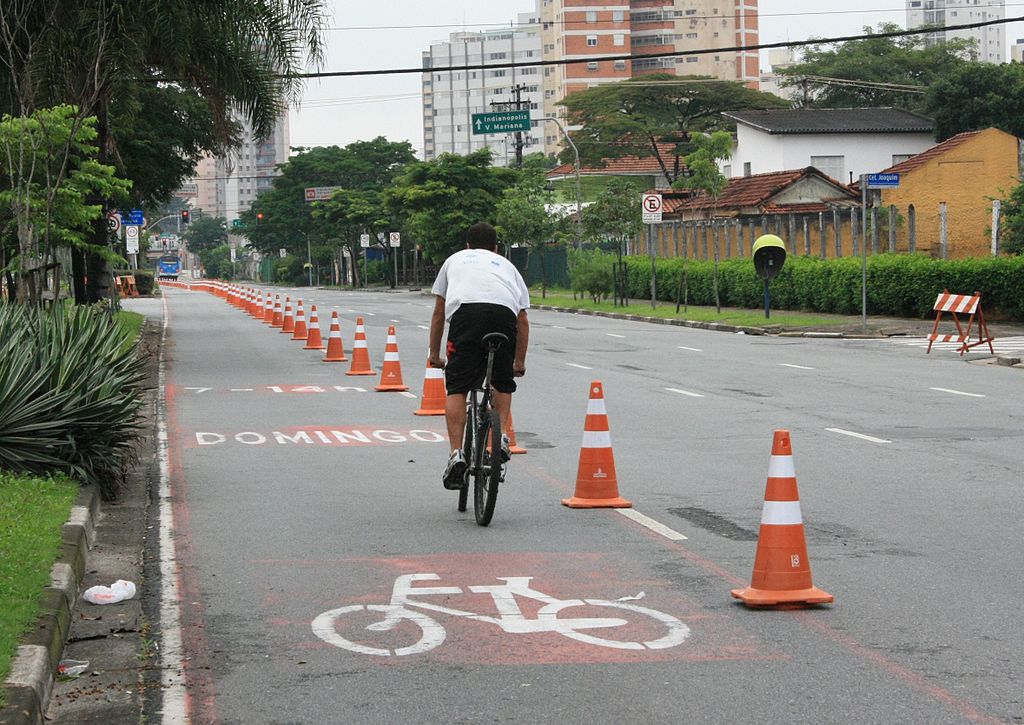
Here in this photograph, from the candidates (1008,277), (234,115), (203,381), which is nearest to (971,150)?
(1008,277)

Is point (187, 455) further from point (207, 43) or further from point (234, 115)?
point (234, 115)

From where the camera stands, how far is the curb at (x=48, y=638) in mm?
5395

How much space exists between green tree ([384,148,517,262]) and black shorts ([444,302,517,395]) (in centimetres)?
5802

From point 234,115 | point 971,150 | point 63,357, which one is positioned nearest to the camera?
point 63,357

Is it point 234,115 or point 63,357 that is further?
point 234,115

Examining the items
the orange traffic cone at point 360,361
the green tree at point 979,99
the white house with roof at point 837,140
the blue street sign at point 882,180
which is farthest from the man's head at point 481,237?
the green tree at point 979,99

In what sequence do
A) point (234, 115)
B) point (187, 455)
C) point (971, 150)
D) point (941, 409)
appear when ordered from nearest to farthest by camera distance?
1. point (187, 455)
2. point (941, 409)
3. point (234, 115)
4. point (971, 150)

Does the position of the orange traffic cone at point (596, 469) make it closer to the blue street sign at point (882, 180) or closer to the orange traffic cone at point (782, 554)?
the orange traffic cone at point (782, 554)

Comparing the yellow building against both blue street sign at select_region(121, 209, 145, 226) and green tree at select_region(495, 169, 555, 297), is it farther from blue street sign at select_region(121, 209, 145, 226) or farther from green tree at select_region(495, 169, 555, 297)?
blue street sign at select_region(121, 209, 145, 226)

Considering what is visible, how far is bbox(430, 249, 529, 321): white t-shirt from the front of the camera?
9906mm

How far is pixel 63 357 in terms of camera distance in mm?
11602

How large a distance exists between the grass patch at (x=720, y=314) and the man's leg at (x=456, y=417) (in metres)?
23.6

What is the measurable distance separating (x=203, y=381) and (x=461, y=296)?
12796mm

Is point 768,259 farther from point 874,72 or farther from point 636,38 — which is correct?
point 636,38
